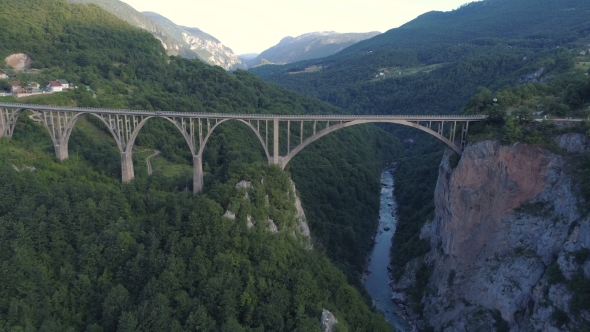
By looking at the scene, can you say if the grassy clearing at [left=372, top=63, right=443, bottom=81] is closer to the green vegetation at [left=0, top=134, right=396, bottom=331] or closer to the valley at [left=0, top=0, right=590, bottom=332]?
the valley at [left=0, top=0, right=590, bottom=332]

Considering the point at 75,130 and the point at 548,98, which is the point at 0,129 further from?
the point at 548,98

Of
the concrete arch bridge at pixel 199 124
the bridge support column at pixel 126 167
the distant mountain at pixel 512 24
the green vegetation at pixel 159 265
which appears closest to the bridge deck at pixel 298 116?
the concrete arch bridge at pixel 199 124

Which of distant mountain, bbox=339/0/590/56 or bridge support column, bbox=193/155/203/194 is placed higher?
distant mountain, bbox=339/0/590/56

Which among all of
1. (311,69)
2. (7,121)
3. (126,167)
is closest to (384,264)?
(126,167)

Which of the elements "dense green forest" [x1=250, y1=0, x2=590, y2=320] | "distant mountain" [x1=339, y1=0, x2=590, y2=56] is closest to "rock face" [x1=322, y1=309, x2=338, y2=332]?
"dense green forest" [x1=250, y1=0, x2=590, y2=320]

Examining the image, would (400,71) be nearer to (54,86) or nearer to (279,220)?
(54,86)

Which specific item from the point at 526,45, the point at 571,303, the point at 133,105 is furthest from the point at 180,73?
the point at 526,45
